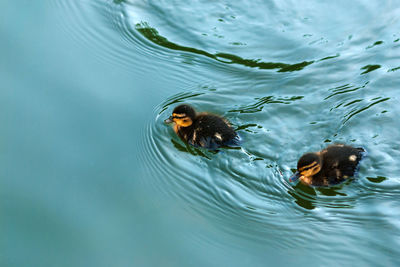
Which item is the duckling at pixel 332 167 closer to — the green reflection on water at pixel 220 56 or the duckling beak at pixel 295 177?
the duckling beak at pixel 295 177

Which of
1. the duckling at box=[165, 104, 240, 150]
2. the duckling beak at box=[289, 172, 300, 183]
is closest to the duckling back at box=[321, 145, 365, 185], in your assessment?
the duckling beak at box=[289, 172, 300, 183]

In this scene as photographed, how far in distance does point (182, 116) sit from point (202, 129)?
0.48 ft

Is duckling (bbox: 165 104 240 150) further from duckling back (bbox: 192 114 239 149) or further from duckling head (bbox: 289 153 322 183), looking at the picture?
duckling head (bbox: 289 153 322 183)

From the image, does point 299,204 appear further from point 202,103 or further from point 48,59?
point 48,59

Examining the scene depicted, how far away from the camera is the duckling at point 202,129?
3.20 meters

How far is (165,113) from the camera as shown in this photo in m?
3.39

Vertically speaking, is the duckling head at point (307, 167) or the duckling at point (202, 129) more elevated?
the duckling at point (202, 129)

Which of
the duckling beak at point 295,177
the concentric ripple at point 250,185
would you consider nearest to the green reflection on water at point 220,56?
the concentric ripple at point 250,185

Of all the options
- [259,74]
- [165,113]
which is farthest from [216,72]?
A: [165,113]

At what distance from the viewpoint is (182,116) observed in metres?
3.26

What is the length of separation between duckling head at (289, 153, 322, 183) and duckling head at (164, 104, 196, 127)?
715 mm

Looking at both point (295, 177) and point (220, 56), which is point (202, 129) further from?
point (220, 56)

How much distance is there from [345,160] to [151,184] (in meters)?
1.08

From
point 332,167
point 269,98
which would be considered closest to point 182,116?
point 269,98
